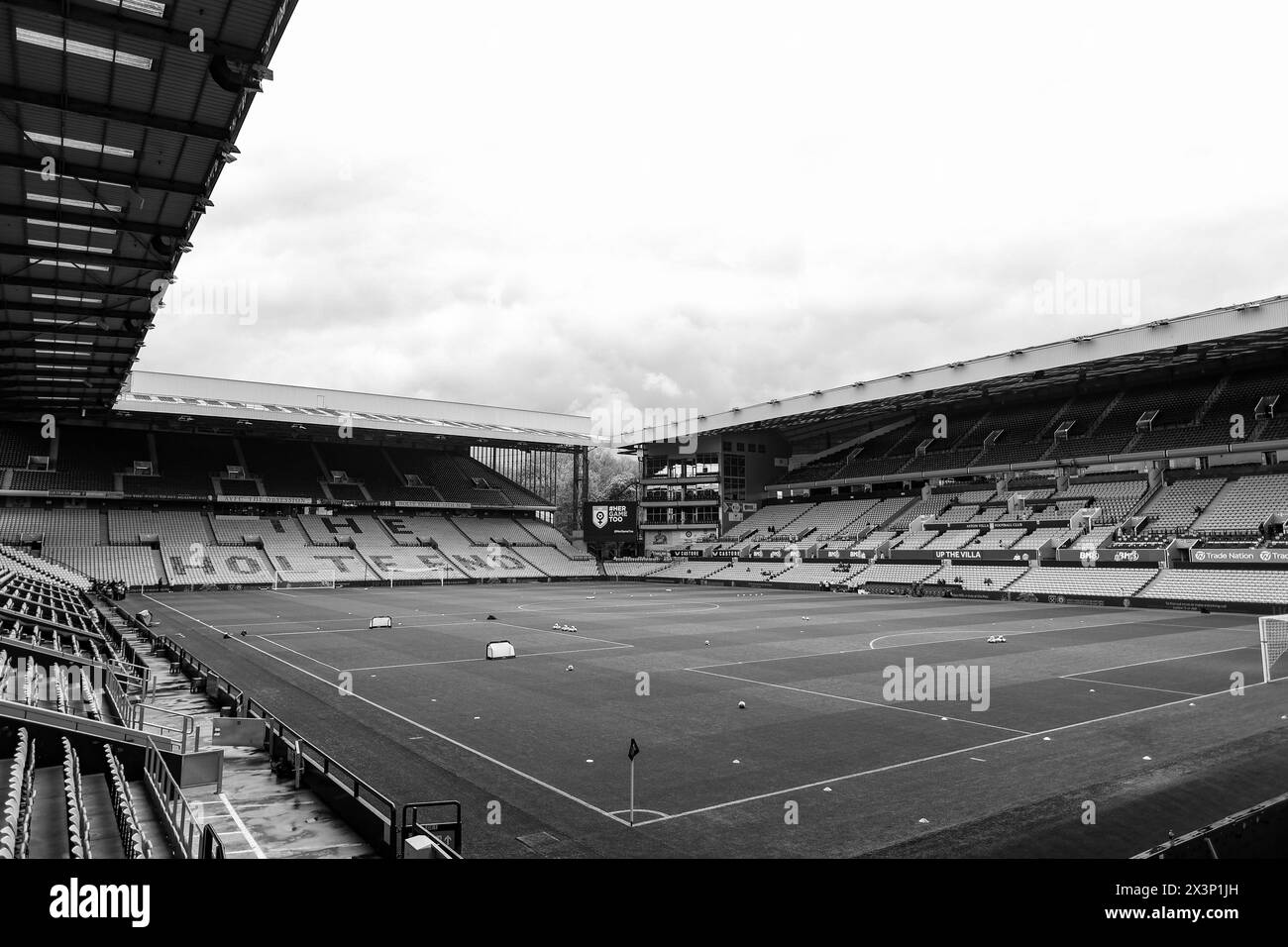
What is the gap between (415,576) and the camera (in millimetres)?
72188

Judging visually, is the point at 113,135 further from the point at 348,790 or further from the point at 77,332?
the point at 77,332

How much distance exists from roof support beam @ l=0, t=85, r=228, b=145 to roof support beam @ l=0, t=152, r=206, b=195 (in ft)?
8.00

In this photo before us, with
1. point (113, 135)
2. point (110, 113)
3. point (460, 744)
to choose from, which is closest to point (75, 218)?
point (113, 135)

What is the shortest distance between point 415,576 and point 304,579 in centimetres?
913

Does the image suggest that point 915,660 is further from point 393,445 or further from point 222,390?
point 393,445

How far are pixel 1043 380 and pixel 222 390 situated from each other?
6674 centimetres

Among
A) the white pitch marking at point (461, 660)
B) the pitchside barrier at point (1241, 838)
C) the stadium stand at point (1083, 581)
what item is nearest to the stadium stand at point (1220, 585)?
the stadium stand at point (1083, 581)

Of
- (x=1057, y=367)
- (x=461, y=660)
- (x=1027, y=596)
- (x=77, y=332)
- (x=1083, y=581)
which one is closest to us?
(x=461, y=660)

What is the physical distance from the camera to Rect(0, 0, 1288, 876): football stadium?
39.9 ft

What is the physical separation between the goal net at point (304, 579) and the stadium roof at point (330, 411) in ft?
40.9

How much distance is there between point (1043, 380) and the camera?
63.4m
